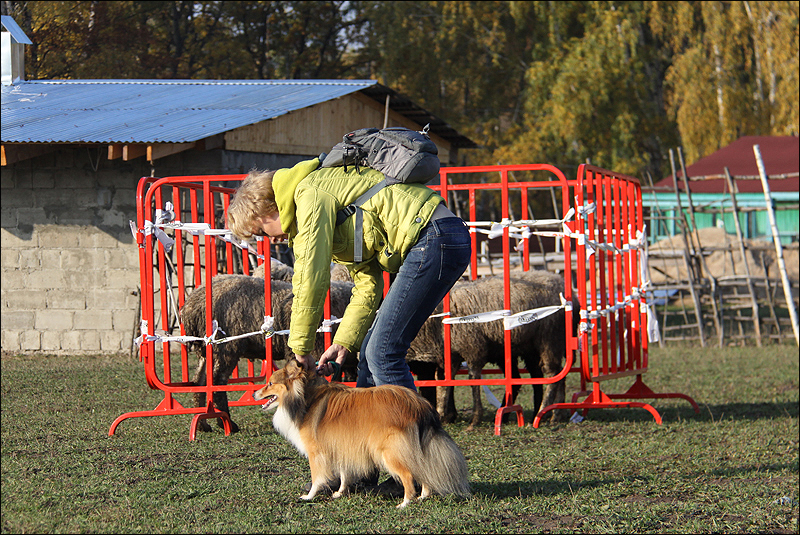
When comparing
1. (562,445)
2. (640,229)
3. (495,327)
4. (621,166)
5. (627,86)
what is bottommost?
(562,445)

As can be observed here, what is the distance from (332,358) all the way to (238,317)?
294cm

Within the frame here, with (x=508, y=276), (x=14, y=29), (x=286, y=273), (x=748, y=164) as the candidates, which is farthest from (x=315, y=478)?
(x=748, y=164)

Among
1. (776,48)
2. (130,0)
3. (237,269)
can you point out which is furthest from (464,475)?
(776,48)

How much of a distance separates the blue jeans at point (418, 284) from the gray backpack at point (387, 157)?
0.24 m

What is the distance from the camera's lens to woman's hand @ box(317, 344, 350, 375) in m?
4.15

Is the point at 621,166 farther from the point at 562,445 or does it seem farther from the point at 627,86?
the point at 562,445

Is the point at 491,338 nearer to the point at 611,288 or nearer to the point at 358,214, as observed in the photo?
the point at 611,288

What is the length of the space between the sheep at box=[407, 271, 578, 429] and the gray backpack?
10.2ft

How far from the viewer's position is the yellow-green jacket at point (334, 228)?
387 centimetres

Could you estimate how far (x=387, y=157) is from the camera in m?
4.13

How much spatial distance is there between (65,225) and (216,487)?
834 centimetres

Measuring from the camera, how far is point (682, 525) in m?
4.32

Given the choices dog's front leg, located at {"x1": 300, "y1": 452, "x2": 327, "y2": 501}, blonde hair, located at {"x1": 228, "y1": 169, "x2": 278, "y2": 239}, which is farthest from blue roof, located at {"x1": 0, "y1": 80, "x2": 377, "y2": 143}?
dog's front leg, located at {"x1": 300, "y1": 452, "x2": 327, "y2": 501}

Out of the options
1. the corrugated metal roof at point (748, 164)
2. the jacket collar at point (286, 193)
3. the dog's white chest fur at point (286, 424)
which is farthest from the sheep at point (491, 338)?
the corrugated metal roof at point (748, 164)
